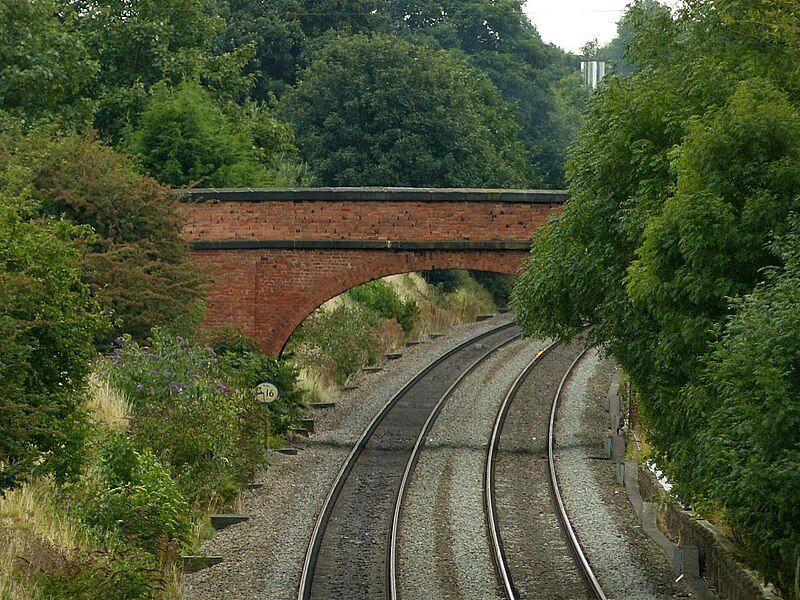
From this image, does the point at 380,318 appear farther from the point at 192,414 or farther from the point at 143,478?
the point at 143,478

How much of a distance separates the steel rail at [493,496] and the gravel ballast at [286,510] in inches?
90.6

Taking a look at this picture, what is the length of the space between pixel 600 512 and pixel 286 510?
14.4 feet

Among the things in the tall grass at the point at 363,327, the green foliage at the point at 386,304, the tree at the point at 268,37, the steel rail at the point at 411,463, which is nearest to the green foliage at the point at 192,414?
the steel rail at the point at 411,463

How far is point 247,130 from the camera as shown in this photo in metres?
35.2

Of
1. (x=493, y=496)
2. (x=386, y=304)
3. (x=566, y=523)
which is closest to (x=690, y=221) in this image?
(x=566, y=523)

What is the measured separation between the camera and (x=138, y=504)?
48.2 feet

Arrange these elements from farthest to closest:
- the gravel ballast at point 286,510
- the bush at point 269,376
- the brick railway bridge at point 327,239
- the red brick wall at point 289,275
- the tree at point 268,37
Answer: the tree at point 268,37, the red brick wall at point 289,275, the brick railway bridge at point 327,239, the bush at point 269,376, the gravel ballast at point 286,510

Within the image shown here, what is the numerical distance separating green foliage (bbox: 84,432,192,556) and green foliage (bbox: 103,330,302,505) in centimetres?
156

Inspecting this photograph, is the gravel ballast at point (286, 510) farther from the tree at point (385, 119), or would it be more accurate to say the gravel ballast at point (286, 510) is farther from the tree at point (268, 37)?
the tree at point (268, 37)

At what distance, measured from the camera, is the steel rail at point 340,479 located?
48.0 ft

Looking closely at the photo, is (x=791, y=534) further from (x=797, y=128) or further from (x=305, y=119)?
(x=305, y=119)

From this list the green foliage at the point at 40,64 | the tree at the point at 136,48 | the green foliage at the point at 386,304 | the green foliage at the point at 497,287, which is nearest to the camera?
A: the green foliage at the point at 40,64

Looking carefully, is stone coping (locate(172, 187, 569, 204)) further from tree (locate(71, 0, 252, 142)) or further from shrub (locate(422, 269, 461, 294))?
shrub (locate(422, 269, 461, 294))

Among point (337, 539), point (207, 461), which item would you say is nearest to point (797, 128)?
point (337, 539)
